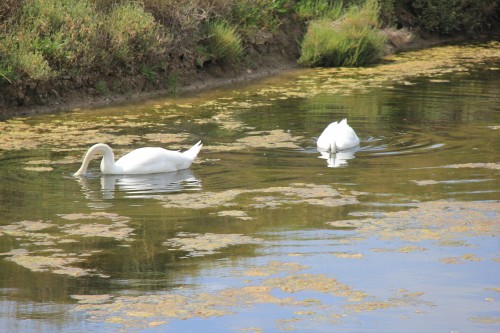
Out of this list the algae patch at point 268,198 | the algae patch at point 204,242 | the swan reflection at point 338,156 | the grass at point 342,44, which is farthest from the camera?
the grass at point 342,44

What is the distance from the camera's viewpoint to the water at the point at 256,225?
6910 millimetres

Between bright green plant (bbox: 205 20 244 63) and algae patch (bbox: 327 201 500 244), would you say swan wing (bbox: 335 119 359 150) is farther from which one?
bright green plant (bbox: 205 20 244 63)

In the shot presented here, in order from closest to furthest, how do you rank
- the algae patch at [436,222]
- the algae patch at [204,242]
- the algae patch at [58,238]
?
the algae patch at [58,238], the algae patch at [204,242], the algae patch at [436,222]

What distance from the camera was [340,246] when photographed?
828 centimetres

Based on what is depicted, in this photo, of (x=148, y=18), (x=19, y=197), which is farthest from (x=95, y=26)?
Answer: (x=19, y=197)

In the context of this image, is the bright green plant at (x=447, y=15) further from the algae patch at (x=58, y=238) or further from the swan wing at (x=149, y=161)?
the algae patch at (x=58, y=238)

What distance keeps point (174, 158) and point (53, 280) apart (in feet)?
13.1

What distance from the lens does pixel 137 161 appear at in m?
11.2

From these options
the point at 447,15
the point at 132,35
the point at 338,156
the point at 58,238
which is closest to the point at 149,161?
the point at 338,156

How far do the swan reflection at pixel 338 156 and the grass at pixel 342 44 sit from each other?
725 centimetres

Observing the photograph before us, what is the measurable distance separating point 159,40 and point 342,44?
4.03 metres

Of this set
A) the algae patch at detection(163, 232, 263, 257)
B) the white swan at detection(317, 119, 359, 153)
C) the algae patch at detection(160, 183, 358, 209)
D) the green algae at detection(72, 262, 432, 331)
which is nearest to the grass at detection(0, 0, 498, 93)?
the white swan at detection(317, 119, 359, 153)

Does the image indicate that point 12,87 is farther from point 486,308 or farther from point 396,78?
point 486,308

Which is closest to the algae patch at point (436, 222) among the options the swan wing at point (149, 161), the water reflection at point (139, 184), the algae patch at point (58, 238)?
the algae patch at point (58, 238)
